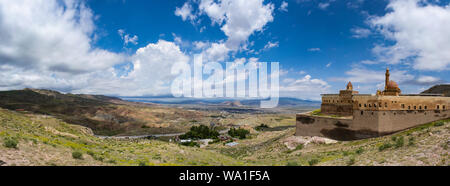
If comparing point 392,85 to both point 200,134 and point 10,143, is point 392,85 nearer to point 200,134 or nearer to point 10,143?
point 10,143

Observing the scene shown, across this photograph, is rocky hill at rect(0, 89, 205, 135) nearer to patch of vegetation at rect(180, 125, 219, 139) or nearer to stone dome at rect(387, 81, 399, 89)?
patch of vegetation at rect(180, 125, 219, 139)

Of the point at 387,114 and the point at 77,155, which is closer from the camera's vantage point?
the point at 77,155

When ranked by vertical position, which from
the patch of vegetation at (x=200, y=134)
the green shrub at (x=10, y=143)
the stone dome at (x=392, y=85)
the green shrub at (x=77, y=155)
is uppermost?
the stone dome at (x=392, y=85)

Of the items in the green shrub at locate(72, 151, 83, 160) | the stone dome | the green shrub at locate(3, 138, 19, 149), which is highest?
the stone dome

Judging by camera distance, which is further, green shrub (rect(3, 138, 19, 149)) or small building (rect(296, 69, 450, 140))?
small building (rect(296, 69, 450, 140))

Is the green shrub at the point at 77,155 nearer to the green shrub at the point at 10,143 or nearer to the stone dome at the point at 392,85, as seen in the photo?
the green shrub at the point at 10,143

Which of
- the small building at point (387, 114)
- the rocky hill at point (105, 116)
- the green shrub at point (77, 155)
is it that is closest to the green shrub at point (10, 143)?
the green shrub at point (77, 155)

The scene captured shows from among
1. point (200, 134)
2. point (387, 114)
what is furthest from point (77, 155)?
point (200, 134)

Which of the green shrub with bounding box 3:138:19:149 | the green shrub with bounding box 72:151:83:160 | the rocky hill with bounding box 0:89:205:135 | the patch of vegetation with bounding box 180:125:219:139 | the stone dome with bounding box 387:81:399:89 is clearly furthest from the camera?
the rocky hill with bounding box 0:89:205:135

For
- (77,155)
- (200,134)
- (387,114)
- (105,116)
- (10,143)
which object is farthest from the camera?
(105,116)

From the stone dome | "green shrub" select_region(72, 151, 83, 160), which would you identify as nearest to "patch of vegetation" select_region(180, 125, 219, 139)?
the stone dome
